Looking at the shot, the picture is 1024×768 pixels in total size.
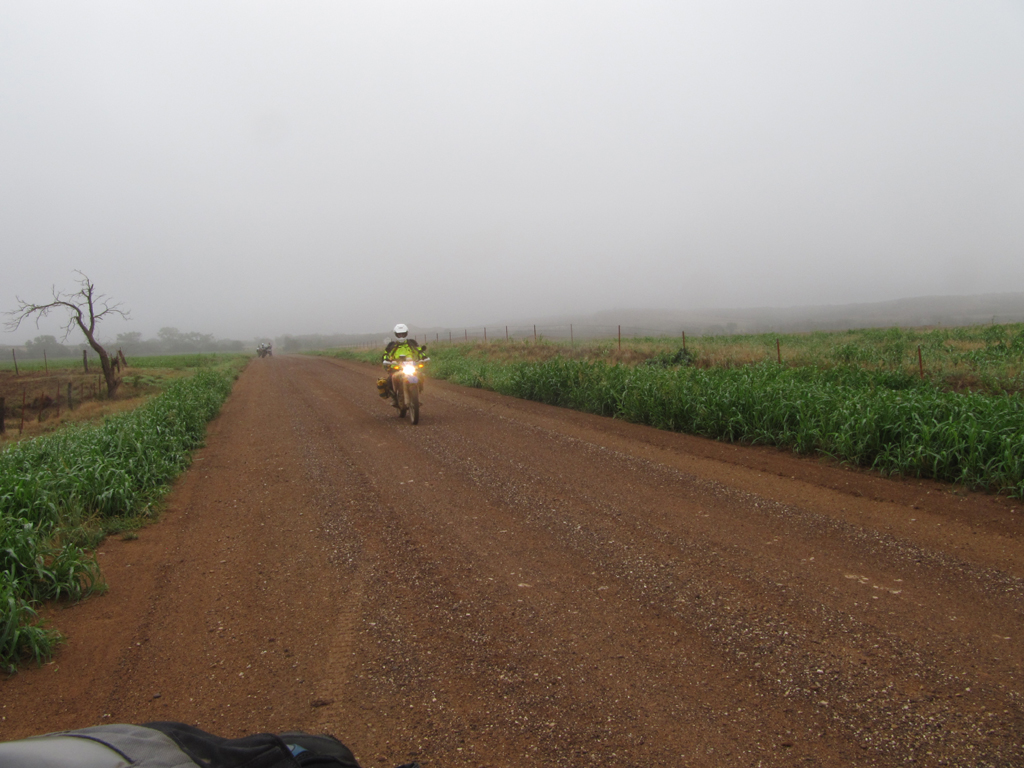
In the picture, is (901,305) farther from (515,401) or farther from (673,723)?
(673,723)

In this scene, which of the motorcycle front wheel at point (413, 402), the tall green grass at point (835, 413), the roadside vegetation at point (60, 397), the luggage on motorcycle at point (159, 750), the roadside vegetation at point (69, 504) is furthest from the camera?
the roadside vegetation at point (60, 397)

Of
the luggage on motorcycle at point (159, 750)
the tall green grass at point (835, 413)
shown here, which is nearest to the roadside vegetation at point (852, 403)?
the tall green grass at point (835, 413)

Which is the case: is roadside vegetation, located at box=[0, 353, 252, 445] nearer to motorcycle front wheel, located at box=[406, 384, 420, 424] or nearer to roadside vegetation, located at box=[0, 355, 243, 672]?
roadside vegetation, located at box=[0, 355, 243, 672]

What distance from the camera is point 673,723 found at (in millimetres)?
2709

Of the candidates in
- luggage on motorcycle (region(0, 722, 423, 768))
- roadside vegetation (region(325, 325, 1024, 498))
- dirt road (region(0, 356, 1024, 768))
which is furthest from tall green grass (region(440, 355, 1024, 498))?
luggage on motorcycle (region(0, 722, 423, 768))

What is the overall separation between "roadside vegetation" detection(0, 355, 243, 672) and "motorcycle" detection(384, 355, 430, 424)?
3.49 m

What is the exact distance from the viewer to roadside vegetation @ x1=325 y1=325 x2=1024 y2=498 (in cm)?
632

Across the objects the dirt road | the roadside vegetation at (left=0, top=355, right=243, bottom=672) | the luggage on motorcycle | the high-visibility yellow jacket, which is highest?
the high-visibility yellow jacket

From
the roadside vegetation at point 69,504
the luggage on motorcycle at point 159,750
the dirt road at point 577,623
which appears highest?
the luggage on motorcycle at point 159,750

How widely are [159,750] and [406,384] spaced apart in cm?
984

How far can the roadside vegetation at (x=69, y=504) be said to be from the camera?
396 cm

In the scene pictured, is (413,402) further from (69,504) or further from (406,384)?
(69,504)

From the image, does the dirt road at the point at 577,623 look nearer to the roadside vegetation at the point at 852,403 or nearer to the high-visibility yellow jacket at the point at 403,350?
the roadside vegetation at the point at 852,403

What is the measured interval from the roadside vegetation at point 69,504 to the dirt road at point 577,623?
25cm
